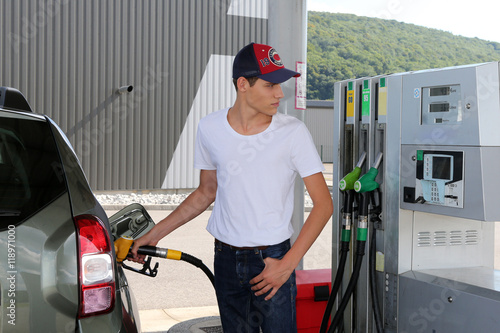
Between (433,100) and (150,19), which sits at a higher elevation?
(150,19)

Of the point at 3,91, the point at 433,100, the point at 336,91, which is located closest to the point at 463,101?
the point at 433,100

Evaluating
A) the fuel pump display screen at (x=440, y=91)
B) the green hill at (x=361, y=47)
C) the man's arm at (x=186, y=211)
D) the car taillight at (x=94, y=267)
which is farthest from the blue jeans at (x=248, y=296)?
the green hill at (x=361, y=47)

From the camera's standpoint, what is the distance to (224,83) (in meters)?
16.2

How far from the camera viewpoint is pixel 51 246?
2.02 meters

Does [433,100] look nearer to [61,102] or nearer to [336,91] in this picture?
[336,91]

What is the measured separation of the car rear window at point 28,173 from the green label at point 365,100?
2.21 metres

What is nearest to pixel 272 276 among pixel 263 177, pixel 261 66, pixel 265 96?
pixel 263 177

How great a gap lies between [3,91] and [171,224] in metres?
0.96

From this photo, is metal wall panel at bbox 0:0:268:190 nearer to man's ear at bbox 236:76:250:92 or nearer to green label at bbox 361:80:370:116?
green label at bbox 361:80:370:116

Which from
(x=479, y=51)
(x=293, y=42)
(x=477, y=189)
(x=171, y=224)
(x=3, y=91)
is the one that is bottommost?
(x=171, y=224)

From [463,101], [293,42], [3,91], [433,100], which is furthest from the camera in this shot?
[293,42]

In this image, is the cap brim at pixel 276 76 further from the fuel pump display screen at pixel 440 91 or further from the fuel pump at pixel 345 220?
the fuel pump at pixel 345 220

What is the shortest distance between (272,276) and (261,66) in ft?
2.90

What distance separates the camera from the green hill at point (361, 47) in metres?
72.2
